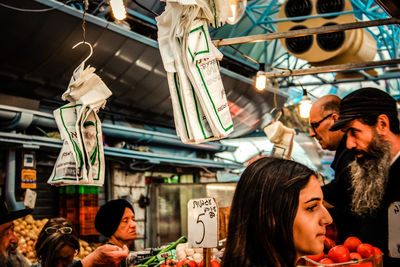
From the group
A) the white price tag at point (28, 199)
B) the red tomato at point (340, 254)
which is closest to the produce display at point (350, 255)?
the red tomato at point (340, 254)

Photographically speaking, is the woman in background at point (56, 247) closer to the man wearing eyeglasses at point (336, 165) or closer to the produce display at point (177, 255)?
the produce display at point (177, 255)

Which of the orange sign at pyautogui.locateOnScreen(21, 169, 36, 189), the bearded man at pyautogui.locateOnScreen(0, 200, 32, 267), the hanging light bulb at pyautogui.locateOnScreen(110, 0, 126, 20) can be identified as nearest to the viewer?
the hanging light bulb at pyautogui.locateOnScreen(110, 0, 126, 20)

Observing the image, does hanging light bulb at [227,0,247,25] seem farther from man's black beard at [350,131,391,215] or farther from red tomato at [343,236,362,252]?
red tomato at [343,236,362,252]

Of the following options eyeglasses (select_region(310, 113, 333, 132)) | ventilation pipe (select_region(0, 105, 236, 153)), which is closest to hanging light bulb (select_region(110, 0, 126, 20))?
eyeglasses (select_region(310, 113, 333, 132))

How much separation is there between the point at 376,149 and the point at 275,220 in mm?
1386

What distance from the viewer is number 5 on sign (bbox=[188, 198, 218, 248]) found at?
2.42 m

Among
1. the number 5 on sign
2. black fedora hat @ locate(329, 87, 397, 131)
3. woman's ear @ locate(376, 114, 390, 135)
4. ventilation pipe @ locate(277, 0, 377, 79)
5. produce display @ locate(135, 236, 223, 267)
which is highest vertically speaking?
ventilation pipe @ locate(277, 0, 377, 79)

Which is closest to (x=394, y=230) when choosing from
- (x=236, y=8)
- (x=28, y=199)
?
(x=236, y=8)

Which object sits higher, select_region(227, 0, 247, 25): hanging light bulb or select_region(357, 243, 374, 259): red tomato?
select_region(227, 0, 247, 25): hanging light bulb

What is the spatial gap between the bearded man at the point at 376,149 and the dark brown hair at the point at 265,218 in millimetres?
1222

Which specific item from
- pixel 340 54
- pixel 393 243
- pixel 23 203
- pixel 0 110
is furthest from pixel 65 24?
pixel 393 243

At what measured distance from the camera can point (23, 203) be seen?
6199 mm

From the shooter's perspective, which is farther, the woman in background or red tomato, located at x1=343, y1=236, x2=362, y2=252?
the woman in background

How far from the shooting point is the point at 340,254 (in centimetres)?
220
